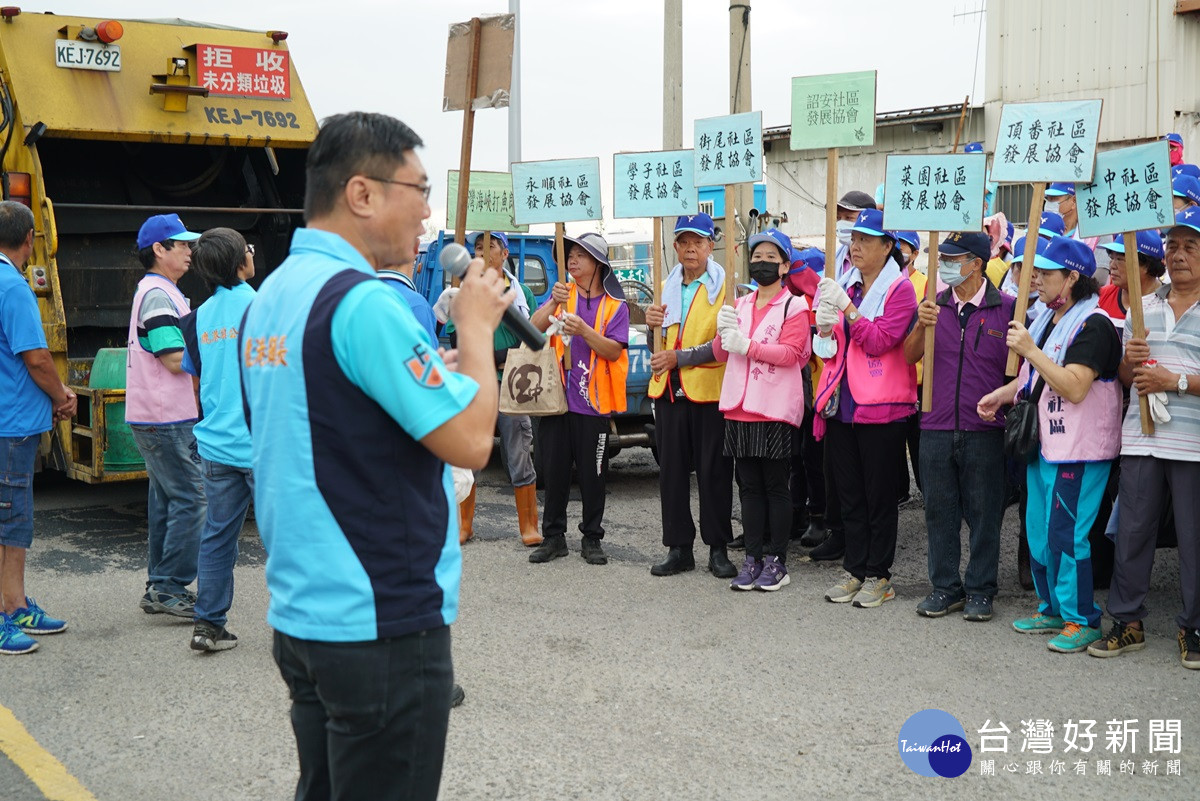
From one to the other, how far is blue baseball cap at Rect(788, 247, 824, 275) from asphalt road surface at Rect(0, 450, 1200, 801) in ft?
6.90

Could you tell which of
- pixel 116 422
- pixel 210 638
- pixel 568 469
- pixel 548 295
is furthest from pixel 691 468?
pixel 548 295

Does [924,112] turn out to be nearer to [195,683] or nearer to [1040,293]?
[1040,293]

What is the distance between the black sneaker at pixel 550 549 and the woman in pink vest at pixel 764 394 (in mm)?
1259

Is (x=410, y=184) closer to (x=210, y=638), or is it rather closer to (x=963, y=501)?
(x=210, y=638)

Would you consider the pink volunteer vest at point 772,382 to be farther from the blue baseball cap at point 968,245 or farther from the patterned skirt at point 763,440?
the blue baseball cap at point 968,245

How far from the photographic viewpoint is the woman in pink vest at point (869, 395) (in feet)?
19.8

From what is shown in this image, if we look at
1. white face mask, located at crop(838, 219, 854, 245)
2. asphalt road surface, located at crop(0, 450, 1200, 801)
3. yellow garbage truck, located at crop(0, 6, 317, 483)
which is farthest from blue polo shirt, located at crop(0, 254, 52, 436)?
white face mask, located at crop(838, 219, 854, 245)

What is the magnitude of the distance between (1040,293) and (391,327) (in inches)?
166

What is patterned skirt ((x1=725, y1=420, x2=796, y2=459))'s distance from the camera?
20.8ft

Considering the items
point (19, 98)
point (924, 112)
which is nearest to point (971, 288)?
point (19, 98)

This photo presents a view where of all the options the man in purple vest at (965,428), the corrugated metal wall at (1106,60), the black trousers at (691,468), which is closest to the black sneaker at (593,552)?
the black trousers at (691,468)

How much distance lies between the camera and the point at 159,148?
9.56 m

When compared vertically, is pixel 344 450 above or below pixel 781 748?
above

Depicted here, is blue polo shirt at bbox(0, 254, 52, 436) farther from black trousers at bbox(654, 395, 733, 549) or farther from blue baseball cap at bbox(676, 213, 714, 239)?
blue baseball cap at bbox(676, 213, 714, 239)
